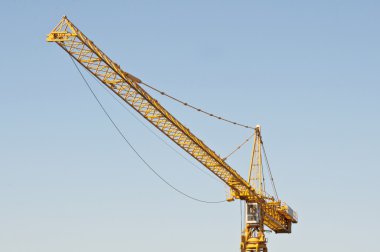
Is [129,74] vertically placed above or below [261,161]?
below

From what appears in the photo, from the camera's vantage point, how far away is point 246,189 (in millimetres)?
81250

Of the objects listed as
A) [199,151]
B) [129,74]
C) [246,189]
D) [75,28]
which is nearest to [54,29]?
[75,28]

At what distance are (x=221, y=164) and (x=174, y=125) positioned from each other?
1132 centimetres

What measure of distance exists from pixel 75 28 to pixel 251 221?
40.5m

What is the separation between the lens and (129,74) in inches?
2292

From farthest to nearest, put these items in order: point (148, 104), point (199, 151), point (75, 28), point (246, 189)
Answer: point (246, 189) → point (199, 151) → point (148, 104) → point (75, 28)

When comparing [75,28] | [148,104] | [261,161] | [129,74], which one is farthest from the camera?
[261,161]

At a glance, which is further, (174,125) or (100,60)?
(174,125)

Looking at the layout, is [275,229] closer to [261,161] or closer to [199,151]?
[261,161]

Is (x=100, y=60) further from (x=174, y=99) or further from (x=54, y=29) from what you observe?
(x=174, y=99)

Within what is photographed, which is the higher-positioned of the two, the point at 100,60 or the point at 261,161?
the point at 261,161

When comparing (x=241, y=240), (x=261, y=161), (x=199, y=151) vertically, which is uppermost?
(x=261, y=161)

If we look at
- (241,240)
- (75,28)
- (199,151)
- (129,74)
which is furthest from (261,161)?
(75,28)

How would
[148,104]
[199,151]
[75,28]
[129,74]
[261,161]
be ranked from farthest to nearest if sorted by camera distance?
1. [261,161]
2. [199,151]
3. [148,104]
4. [129,74]
5. [75,28]
